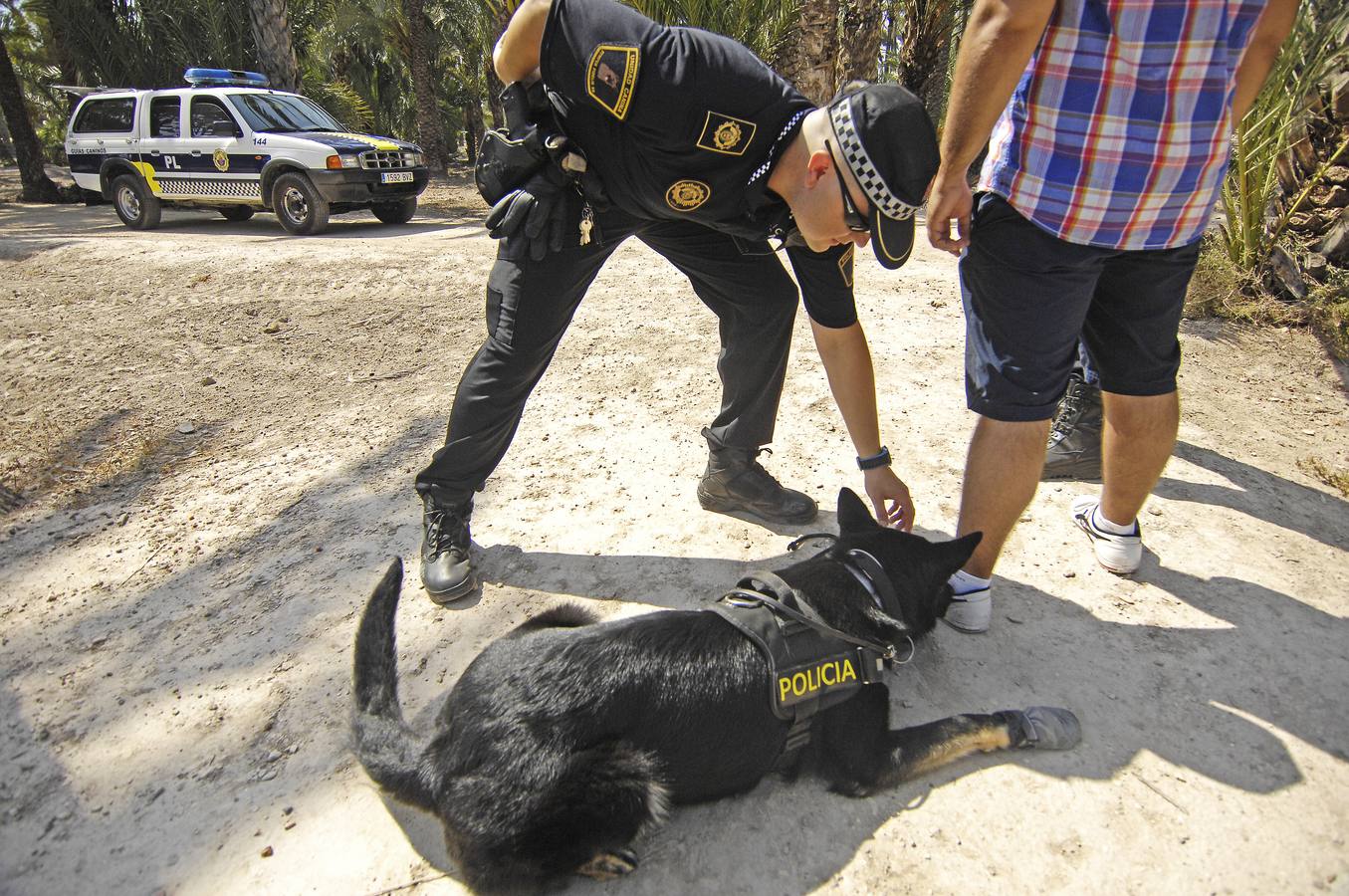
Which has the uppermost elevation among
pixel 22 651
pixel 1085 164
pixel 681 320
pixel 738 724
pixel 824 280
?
pixel 1085 164

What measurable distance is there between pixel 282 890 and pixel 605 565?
1.35 meters

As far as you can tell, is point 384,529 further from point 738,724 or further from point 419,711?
point 738,724

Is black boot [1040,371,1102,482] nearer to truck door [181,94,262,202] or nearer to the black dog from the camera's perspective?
the black dog

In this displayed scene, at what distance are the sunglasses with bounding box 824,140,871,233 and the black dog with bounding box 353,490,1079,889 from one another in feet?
3.17

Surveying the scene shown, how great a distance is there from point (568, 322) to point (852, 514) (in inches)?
45.2

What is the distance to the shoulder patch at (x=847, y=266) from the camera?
7.76 feet

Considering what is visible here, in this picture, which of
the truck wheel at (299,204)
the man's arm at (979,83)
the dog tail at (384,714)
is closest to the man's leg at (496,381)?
the dog tail at (384,714)

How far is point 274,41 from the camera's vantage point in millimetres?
12805

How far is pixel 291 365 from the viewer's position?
470 centimetres

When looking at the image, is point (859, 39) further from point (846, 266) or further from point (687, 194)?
point (687, 194)

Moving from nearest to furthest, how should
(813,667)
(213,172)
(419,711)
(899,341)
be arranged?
(813,667) < (419,711) < (899,341) < (213,172)

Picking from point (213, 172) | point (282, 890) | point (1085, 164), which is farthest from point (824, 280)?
point (213, 172)

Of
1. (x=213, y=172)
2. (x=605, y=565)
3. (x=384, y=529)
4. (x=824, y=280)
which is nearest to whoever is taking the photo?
(x=824, y=280)

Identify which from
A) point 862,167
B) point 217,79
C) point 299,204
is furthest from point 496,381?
point 217,79
